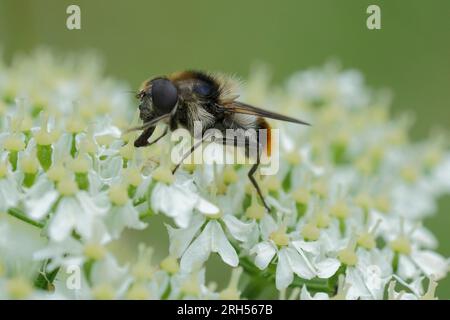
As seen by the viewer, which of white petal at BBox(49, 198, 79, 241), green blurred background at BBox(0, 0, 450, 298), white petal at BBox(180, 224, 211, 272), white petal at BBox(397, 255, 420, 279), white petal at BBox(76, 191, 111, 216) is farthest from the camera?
green blurred background at BBox(0, 0, 450, 298)

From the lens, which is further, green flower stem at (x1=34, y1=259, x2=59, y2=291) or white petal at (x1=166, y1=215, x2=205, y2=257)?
white petal at (x1=166, y1=215, x2=205, y2=257)

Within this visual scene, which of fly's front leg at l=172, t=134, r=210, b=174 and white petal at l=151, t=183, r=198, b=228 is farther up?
fly's front leg at l=172, t=134, r=210, b=174

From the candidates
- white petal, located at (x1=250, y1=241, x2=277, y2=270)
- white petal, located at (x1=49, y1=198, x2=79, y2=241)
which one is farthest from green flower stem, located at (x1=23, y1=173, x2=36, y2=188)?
white petal, located at (x1=250, y1=241, x2=277, y2=270)

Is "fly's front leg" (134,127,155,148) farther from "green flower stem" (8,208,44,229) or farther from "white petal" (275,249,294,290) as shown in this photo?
"white petal" (275,249,294,290)

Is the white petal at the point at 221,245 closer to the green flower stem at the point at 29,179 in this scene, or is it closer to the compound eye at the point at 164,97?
the compound eye at the point at 164,97

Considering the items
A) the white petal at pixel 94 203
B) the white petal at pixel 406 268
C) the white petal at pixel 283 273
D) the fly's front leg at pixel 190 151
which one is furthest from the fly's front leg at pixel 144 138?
the white petal at pixel 406 268

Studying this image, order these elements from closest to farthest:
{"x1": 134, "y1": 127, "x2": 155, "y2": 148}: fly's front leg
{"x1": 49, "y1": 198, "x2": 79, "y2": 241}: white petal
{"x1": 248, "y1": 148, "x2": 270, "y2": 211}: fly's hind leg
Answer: {"x1": 49, "y1": 198, "x2": 79, "y2": 241}: white petal, {"x1": 134, "y1": 127, "x2": 155, "y2": 148}: fly's front leg, {"x1": 248, "y1": 148, "x2": 270, "y2": 211}: fly's hind leg

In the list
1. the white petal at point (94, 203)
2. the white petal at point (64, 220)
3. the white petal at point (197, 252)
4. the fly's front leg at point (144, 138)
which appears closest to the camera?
the white petal at point (64, 220)
